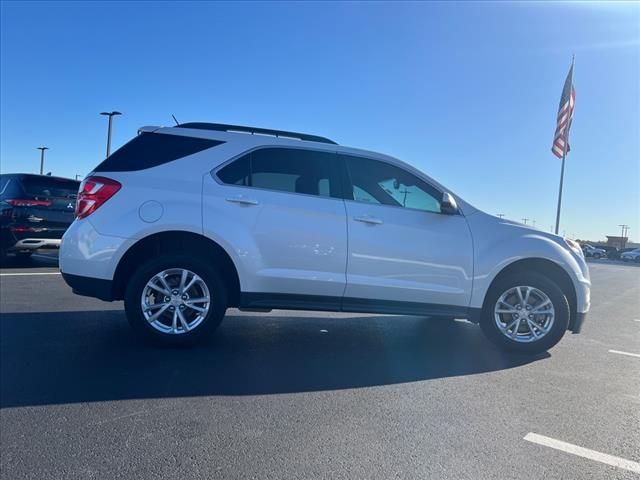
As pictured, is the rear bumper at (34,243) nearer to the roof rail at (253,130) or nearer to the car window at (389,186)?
the roof rail at (253,130)

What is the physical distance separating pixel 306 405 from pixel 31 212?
7.75 metres

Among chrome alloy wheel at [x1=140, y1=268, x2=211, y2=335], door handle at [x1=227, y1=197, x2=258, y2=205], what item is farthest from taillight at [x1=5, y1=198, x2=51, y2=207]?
door handle at [x1=227, y1=197, x2=258, y2=205]

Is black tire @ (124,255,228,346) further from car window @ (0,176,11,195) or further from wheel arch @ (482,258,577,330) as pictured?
car window @ (0,176,11,195)

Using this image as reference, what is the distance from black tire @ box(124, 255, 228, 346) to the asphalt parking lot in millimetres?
165

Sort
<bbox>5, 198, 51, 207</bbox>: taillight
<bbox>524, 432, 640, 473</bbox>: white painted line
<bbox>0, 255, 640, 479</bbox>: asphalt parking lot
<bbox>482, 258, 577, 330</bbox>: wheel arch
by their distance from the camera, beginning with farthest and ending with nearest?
<bbox>5, 198, 51, 207</bbox>: taillight
<bbox>482, 258, 577, 330</bbox>: wheel arch
<bbox>524, 432, 640, 473</bbox>: white painted line
<bbox>0, 255, 640, 479</bbox>: asphalt parking lot

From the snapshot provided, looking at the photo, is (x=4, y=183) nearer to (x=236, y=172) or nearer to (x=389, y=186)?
(x=236, y=172)

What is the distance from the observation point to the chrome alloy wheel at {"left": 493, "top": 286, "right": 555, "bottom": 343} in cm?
478

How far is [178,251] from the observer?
4.58 m

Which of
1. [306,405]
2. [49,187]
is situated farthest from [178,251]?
[49,187]

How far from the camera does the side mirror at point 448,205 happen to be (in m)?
4.77

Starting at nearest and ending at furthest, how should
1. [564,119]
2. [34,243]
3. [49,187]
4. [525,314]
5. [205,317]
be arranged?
[205,317], [525,314], [34,243], [49,187], [564,119]

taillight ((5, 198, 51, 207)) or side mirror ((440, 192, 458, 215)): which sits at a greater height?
side mirror ((440, 192, 458, 215))

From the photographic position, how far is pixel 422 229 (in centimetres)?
475

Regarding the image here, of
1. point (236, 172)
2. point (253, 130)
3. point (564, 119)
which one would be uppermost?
point (564, 119)
